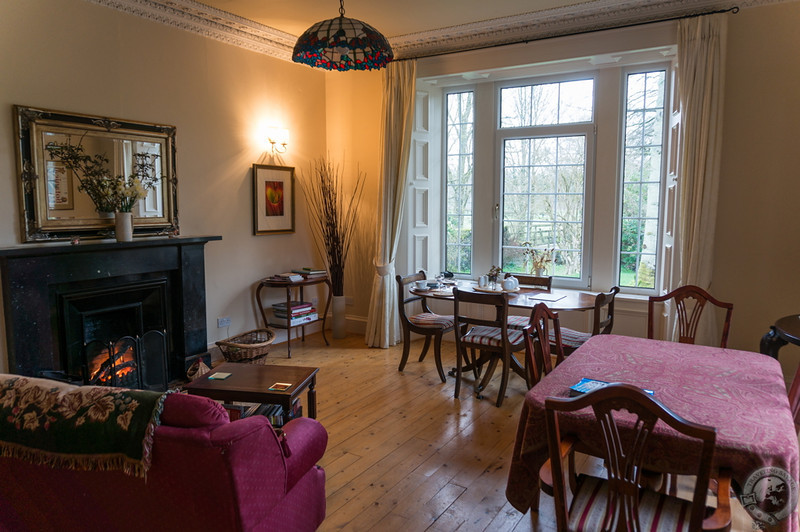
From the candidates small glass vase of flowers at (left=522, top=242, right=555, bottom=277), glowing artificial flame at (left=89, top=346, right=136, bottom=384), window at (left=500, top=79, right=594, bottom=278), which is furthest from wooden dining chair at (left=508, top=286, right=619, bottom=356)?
glowing artificial flame at (left=89, top=346, right=136, bottom=384)

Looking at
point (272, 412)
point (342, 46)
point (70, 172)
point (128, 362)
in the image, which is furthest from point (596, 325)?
point (70, 172)

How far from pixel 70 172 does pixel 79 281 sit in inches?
30.2

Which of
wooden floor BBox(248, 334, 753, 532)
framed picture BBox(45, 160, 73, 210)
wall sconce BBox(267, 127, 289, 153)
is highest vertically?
wall sconce BBox(267, 127, 289, 153)

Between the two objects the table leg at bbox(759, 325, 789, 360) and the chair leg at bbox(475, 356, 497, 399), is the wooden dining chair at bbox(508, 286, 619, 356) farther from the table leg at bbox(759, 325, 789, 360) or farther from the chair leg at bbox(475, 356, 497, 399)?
the table leg at bbox(759, 325, 789, 360)

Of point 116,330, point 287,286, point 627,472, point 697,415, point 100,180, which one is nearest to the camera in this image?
point 627,472

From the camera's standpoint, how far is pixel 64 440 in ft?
5.74

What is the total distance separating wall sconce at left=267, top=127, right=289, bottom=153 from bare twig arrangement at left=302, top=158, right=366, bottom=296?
0.45m

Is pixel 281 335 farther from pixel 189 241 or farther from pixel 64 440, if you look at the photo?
pixel 64 440

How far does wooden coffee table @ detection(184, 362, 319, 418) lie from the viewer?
9.21 ft

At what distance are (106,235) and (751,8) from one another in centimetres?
505

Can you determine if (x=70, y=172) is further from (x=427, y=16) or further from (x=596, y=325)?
(x=596, y=325)

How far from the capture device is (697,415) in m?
1.90

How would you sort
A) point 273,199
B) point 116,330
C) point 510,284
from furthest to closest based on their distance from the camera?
point 273,199 < point 510,284 < point 116,330

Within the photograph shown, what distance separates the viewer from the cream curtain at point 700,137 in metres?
3.97
